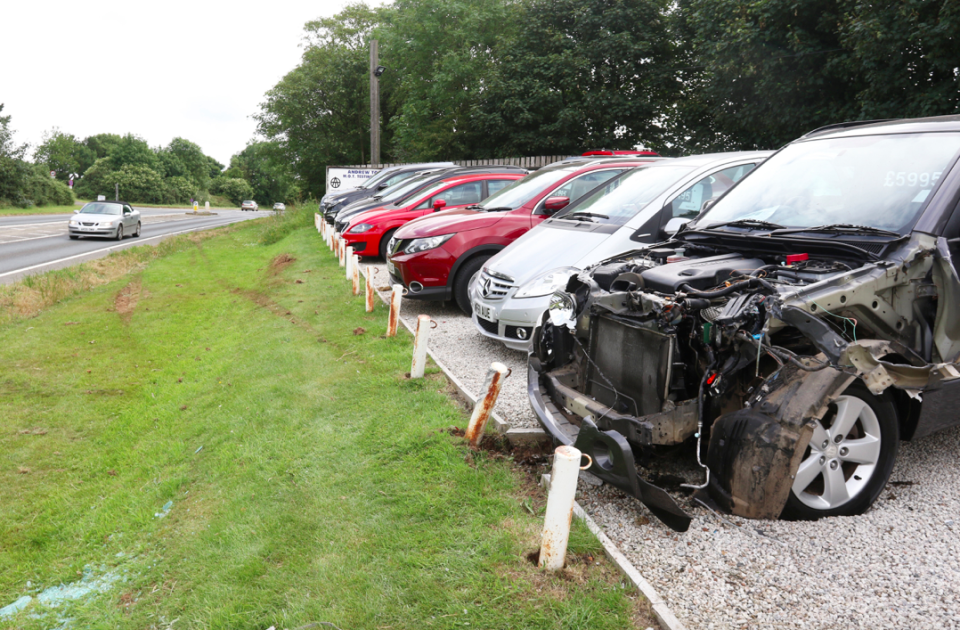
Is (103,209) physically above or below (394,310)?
above

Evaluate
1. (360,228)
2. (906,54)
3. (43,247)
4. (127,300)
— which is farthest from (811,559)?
(43,247)

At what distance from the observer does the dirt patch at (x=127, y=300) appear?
11530mm

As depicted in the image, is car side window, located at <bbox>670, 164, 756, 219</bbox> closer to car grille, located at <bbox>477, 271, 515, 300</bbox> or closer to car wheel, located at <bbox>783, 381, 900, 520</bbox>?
car grille, located at <bbox>477, 271, 515, 300</bbox>

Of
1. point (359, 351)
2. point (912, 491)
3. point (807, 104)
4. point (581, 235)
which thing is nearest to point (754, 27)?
point (807, 104)

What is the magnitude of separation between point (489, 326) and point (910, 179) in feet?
12.7

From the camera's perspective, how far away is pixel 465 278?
8.73m

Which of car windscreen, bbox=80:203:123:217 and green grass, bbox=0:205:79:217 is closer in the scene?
car windscreen, bbox=80:203:123:217

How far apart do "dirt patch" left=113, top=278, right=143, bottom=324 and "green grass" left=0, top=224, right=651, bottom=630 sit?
2591mm

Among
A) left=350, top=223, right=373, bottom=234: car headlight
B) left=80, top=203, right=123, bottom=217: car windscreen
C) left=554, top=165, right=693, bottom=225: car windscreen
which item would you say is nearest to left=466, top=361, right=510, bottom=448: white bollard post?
left=554, top=165, right=693, bottom=225: car windscreen

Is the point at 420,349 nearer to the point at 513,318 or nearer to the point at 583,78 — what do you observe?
the point at 513,318

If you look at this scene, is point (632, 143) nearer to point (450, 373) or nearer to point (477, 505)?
point (450, 373)

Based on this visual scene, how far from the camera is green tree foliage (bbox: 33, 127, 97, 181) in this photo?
10438 cm

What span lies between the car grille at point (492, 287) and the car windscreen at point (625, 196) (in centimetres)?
112

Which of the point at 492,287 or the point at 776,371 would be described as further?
the point at 492,287
